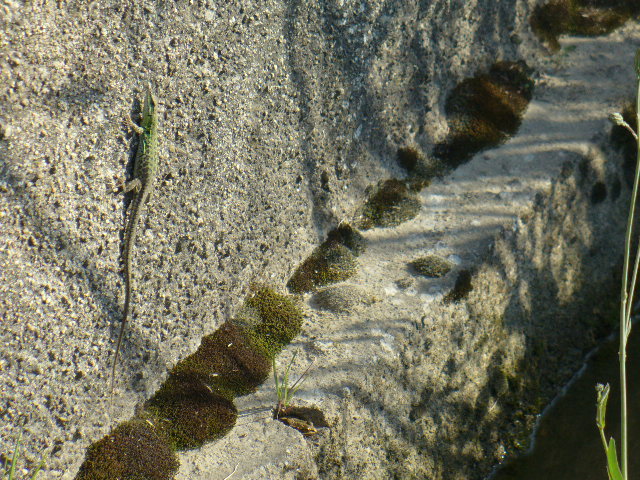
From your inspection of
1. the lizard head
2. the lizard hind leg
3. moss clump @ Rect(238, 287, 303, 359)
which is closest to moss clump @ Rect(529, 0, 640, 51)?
moss clump @ Rect(238, 287, 303, 359)

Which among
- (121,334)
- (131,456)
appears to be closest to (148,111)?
(121,334)

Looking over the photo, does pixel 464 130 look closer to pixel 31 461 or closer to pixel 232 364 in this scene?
pixel 232 364

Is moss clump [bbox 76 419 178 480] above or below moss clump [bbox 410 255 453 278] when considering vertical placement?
below

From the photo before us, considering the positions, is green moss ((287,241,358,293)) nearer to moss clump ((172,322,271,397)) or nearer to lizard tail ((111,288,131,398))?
moss clump ((172,322,271,397))

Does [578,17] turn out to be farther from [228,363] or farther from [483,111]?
[228,363]

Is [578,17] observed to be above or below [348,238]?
above

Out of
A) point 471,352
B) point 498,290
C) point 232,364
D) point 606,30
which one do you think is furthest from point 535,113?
point 232,364
